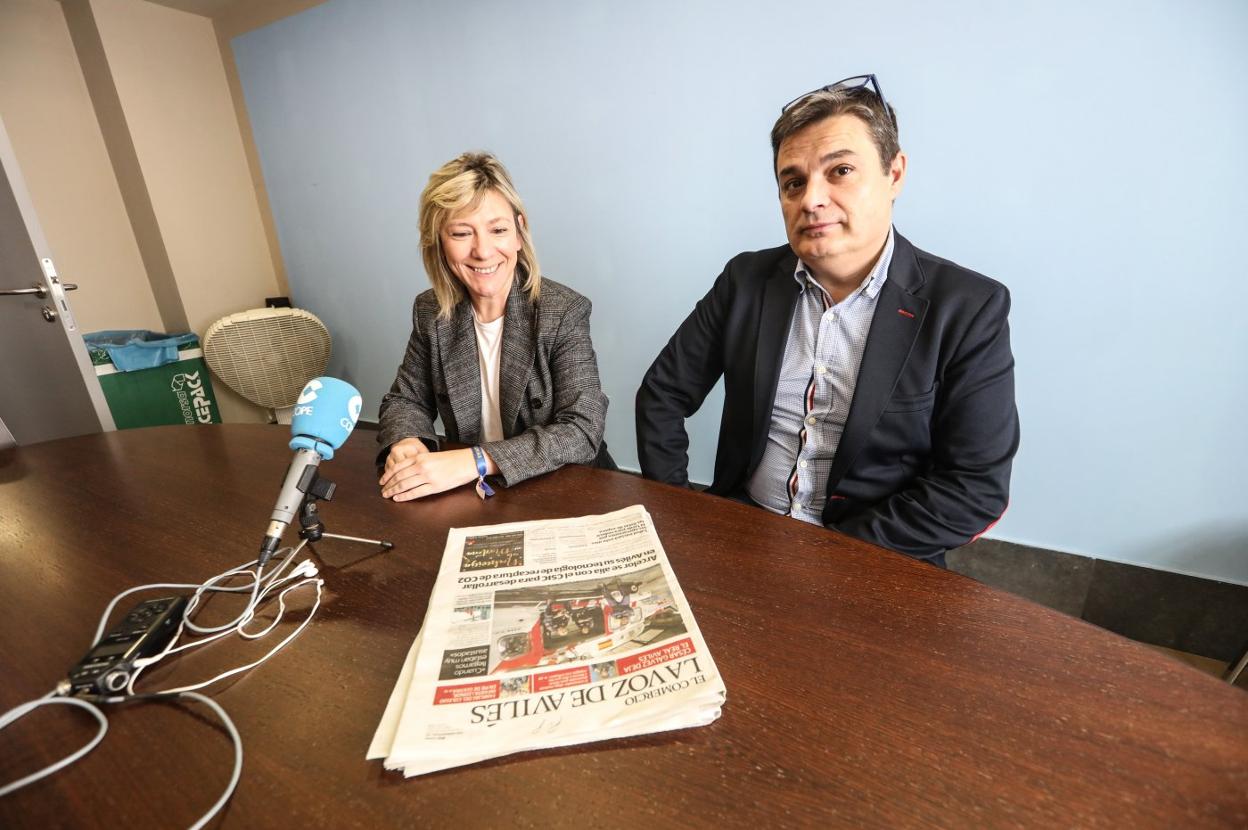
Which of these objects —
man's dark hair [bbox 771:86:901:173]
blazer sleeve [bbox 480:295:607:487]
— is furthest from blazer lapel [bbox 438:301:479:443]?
man's dark hair [bbox 771:86:901:173]

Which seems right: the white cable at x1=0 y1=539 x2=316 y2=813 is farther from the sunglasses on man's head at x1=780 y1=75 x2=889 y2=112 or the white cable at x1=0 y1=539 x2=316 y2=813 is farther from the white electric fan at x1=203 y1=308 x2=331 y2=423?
the white electric fan at x1=203 y1=308 x2=331 y2=423

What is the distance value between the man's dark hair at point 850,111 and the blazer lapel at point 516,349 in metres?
0.74

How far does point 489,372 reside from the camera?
1543mm

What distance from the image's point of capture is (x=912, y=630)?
0.63 meters

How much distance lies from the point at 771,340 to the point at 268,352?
2.90 meters

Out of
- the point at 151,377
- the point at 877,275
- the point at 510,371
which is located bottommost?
the point at 151,377

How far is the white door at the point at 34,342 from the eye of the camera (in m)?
2.09

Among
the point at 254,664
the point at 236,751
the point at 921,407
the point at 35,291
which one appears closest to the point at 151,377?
the point at 35,291

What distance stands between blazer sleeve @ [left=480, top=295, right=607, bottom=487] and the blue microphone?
0.32 m

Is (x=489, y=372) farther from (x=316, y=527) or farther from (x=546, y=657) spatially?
(x=546, y=657)

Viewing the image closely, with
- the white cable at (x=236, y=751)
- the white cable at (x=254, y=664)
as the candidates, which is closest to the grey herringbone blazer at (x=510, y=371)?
the white cable at (x=254, y=664)

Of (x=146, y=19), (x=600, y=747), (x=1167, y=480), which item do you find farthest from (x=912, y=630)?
(x=146, y=19)

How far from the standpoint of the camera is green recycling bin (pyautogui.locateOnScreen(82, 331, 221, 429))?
2.76 metres

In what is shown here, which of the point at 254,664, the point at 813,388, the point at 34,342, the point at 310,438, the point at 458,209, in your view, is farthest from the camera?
the point at 34,342
